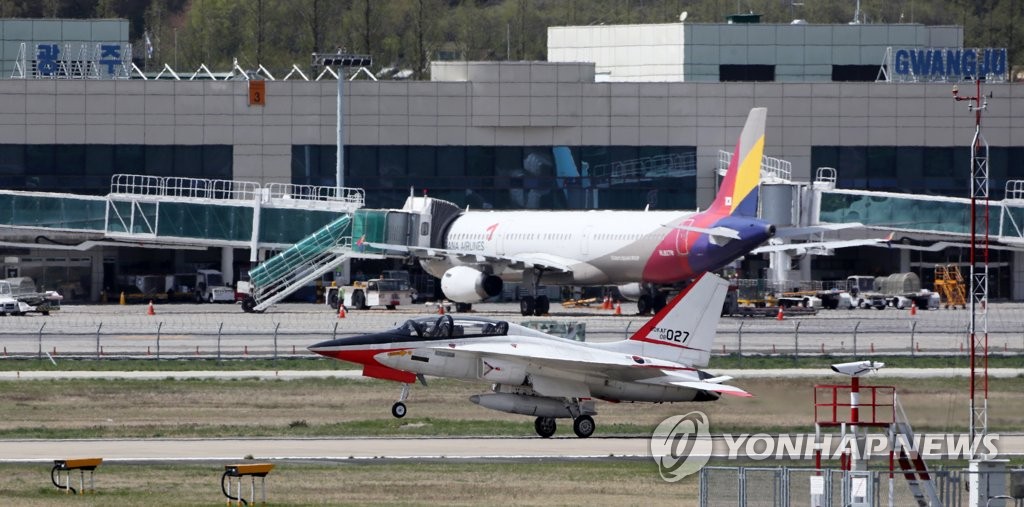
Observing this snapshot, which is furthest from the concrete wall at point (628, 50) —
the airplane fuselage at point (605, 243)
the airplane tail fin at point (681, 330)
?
the airplane tail fin at point (681, 330)

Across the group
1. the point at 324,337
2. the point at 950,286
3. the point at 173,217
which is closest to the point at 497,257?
the point at 324,337

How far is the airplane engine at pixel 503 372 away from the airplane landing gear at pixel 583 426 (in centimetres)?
163

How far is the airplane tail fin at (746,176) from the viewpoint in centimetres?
7481

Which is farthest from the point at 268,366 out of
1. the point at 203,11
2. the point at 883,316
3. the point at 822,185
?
the point at 203,11

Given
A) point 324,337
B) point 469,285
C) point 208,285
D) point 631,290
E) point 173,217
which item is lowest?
point 324,337

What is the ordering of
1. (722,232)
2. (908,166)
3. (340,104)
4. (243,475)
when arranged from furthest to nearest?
(908,166), (340,104), (722,232), (243,475)

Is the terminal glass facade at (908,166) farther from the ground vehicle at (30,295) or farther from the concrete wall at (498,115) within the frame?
the ground vehicle at (30,295)

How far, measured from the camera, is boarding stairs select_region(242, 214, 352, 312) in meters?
86.8

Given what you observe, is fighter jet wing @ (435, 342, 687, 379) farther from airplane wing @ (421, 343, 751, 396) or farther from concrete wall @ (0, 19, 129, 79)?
concrete wall @ (0, 19, 129, 79)

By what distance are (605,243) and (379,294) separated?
47.7 ft

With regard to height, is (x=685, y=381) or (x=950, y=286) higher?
(x=950, y=286)

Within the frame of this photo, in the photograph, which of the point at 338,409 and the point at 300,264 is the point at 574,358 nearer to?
the point at 338,409

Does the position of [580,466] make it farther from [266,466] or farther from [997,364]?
[997,364]

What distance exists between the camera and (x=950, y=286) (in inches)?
3858
